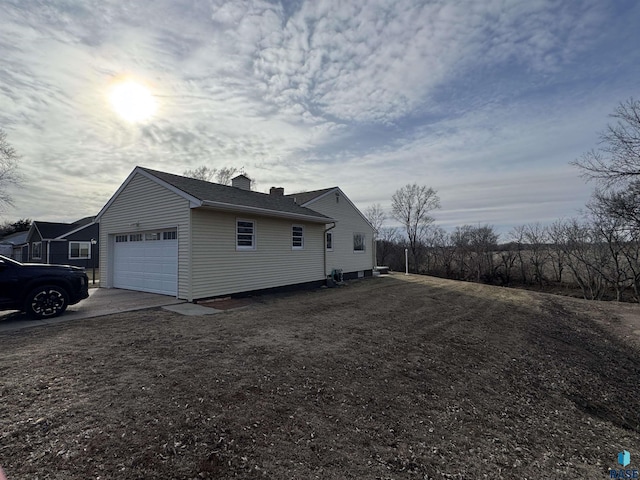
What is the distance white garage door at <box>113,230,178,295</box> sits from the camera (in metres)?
10.3

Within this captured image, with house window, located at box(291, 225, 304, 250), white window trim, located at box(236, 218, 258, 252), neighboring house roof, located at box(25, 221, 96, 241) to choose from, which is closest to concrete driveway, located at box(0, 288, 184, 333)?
white window trim, located at box(236, 218, 258, 252)

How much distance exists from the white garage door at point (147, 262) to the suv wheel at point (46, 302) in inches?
117

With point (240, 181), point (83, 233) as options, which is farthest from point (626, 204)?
point (83, 233)

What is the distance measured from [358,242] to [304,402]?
15.7 meters

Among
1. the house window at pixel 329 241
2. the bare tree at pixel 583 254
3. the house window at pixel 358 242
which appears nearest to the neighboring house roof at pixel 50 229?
the house window at pixel 329 241

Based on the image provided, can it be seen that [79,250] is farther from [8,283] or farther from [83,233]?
[8,283]

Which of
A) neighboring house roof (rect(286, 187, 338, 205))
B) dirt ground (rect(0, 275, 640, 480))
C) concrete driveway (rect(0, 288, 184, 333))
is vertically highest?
neighboring house roof (rect(286, 187, 338, 205))

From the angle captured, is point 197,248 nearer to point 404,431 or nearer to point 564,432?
point 404,431

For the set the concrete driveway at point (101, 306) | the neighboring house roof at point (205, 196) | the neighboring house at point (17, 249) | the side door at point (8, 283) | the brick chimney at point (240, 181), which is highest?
the brick chimney at point (240, 181)

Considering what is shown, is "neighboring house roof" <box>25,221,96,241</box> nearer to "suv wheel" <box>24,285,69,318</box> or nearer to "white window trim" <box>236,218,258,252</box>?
"white window trim" <box>236,218,258,252</box>

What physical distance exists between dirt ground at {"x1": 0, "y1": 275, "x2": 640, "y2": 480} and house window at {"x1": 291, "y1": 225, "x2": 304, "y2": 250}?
6279 mm

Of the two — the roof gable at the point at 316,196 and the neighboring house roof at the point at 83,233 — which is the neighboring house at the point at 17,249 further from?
the roof gable at the point at 316,196

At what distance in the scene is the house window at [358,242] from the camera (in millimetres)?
18725

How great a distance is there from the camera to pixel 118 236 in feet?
41.3
